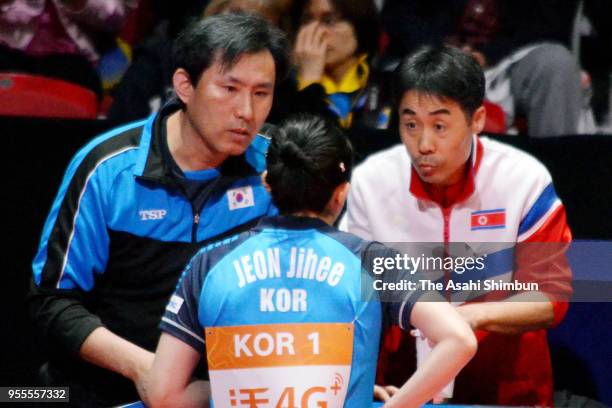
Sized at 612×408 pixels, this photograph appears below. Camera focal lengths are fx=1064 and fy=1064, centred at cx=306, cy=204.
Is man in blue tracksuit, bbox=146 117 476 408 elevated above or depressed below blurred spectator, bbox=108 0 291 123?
below

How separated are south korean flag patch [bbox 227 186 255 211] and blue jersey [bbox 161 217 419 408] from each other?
59 cm

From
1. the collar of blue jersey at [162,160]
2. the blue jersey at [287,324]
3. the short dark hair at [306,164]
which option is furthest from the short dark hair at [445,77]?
the blue jersey at [287,324]

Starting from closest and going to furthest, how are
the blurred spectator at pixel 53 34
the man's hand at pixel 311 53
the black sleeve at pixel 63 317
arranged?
the black sleeve at pixel 63 317
the man's hand at pixel 311 53
the blurred spectator at pixel 53 34

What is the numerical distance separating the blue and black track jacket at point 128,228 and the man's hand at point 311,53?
105 centimetres

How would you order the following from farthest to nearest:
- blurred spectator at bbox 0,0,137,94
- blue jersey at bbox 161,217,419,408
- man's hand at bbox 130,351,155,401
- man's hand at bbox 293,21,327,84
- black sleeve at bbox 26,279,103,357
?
blurred spectator at bbox 0,0,137,94 → man's hand at bbox 293,21,327,84 → black sleeve at bbox 26,279,103,357 → man's hand at bbox 130,351,155,401 → blue jersey at bbox 161,217,419,408

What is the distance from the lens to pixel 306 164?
81.0 inches

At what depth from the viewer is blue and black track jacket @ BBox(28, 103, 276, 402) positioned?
8.46 feet

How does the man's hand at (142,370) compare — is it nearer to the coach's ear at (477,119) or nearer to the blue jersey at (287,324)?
the blue jersey at (287,324)

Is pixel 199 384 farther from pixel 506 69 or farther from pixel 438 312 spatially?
pixel 506 69

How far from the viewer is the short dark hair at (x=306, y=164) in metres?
2.06

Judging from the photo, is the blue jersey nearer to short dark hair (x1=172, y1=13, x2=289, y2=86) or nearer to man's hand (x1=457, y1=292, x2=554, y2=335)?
man's hand (x1=457, y1=292, x2=554, y2=335)

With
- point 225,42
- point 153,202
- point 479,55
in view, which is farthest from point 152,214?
point 479,55

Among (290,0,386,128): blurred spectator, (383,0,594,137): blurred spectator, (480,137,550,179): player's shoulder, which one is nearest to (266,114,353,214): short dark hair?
(480,137,550,179): player's shoulder

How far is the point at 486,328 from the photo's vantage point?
2.56 metres
